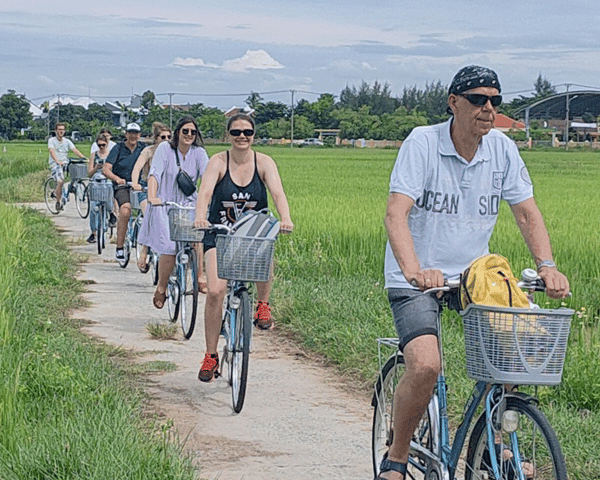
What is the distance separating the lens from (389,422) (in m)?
5.02

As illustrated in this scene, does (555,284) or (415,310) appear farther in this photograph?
(415,310)

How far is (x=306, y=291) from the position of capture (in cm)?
1038

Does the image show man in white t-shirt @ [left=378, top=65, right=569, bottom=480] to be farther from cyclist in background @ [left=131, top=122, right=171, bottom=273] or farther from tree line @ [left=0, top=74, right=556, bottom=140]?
tree line @ [left=0, top=74, right=556, bottom=140]

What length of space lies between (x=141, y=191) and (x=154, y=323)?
2980mm

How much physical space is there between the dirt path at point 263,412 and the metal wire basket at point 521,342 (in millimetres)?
1940

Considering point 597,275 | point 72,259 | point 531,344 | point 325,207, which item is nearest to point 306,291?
point 597,275

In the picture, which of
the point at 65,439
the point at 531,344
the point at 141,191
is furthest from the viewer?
the point at 141,191

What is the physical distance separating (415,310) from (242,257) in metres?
2.66

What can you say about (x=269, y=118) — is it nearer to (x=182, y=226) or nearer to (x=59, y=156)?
(x=59, y=156)

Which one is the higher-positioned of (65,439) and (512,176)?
(512,176)

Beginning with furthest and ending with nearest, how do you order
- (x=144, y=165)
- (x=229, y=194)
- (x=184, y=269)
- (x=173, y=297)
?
1. (x=144, y=165)
2. (x=173, y=297)
3. (x=184, y=269)
4. (x=229, y=194)

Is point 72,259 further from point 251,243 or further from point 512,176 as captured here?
point 512,176

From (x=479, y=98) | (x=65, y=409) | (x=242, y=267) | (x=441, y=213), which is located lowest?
(x=65, y=409)

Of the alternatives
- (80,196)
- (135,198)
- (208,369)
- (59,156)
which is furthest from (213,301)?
(80,196)
